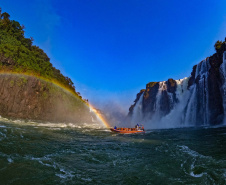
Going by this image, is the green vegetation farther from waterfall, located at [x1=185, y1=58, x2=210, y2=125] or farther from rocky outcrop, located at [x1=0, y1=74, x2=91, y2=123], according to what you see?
waterfall, located at [x1=185, y1=58, x2=210, y2=125]

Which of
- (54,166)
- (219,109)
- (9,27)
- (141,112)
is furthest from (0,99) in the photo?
(141,112)

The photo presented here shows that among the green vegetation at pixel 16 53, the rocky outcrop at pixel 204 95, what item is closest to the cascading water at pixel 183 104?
the rocky outcrop at pixel 204 95

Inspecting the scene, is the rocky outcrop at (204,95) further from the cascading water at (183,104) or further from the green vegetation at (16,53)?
the green vegetation at (16,53)

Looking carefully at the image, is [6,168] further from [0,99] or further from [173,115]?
[173,115]

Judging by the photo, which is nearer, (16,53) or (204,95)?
(204,95)

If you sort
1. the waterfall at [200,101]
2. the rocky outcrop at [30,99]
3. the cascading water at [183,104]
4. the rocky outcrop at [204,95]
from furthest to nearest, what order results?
the cascading water at [183,104]
the waterfall at [200,101]
the rocky outcrop at [30,99]
the rocky outcrop at [204,95]

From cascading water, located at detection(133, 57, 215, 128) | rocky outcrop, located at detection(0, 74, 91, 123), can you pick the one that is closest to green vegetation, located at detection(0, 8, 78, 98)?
rocky outcrop, located at detection(0, 74, 91, 123)

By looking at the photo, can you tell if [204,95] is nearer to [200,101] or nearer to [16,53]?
[200,101]

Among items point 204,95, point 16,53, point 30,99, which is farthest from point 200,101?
point 16,53
